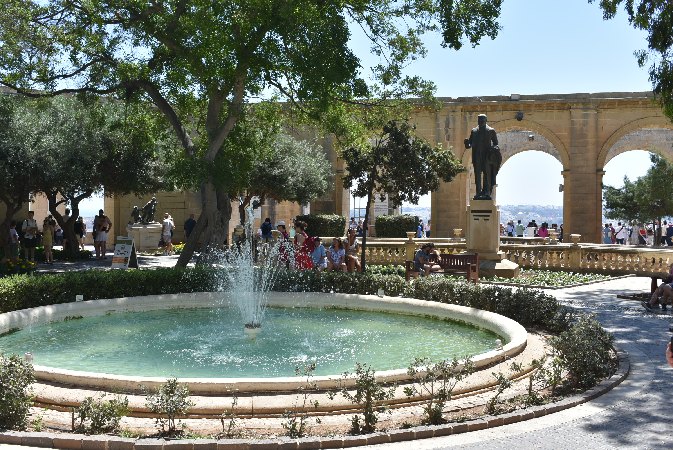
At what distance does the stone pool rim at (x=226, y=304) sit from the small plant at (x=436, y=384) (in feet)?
0.89

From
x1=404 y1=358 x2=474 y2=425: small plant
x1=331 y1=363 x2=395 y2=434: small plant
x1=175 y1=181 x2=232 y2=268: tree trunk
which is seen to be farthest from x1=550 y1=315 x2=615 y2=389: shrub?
x1=175 y1=181 x2=232 y2=268: tree trunk

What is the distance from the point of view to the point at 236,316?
12.5 meters

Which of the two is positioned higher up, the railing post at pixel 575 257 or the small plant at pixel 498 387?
the railing post at pixel 575 257

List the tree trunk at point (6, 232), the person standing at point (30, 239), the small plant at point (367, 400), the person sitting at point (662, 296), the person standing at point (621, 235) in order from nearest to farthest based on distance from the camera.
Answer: the small plant at point (367, 400) < the person sitting at point (662, 296) < the tree trunk at point (6, 232) < the person standing at point (30, 239) < the person standing at point (621, 235)

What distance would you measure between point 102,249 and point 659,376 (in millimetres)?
21104

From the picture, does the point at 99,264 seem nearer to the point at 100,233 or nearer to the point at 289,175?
the point at 100,233

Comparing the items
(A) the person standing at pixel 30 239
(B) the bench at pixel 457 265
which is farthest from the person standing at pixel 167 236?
(B) the bench at pixel 457 265

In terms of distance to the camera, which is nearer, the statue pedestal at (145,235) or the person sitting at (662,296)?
the person sitting at (662,296)

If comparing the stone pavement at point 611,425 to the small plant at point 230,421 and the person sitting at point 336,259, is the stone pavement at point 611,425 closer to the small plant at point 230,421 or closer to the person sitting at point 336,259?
the small plant at point 230,421

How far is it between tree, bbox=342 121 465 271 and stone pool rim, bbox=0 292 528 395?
5.64 metres

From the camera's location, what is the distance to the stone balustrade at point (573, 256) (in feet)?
70.4

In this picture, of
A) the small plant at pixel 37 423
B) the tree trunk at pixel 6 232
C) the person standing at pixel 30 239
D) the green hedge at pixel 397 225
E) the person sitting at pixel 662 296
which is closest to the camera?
the small plant at pixel 37 423

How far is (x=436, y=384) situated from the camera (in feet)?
24.3

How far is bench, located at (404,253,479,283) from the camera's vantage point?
16281 millimetres
